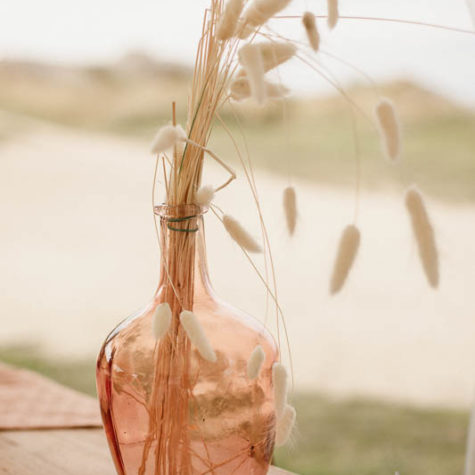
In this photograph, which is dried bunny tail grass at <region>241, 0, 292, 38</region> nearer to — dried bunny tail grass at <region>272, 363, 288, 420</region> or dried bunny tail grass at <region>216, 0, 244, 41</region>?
dried bunny tail grass at <region>216, 0, 244, 41</region>

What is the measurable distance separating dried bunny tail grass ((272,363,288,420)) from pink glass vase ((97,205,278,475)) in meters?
0.06

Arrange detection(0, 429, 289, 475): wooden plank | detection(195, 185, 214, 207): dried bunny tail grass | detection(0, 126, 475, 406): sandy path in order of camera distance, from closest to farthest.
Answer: detection(195, 185, 214, 207): dried bunny tail grass
detection(0, 429, 289, 475): wooden plank
detection(0, 126, 475, 406): sandy path

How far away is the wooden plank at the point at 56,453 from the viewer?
28.8 inches

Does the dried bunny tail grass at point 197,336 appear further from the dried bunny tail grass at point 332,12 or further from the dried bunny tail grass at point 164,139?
the dried bunny tail grass at point 332,12

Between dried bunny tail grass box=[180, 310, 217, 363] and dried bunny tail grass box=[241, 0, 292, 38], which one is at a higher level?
dried bunny tail grass box=[241, 0, 292, 38]

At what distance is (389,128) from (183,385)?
263mm

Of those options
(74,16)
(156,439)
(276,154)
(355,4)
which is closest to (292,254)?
(276,154)

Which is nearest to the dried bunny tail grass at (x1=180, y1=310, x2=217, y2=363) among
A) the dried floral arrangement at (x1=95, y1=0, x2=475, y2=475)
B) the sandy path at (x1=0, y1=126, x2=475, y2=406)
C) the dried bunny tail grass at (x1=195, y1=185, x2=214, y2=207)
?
the dried floral arrangement at (x1=95, y1=0, x2=475, y2=475)

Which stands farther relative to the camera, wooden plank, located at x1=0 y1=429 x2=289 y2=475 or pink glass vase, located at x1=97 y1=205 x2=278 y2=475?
wooden plank, located at x1=0 y1=429 x2=289 y2=475

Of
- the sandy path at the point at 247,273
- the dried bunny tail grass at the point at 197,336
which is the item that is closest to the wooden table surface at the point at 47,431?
the dried bunny tail grass at the point at 197,336

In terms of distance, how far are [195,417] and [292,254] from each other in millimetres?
3689

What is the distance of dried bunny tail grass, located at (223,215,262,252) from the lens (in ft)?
1.64

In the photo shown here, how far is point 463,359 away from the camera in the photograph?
338 cm

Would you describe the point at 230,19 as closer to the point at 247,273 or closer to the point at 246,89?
the point at 246,89
